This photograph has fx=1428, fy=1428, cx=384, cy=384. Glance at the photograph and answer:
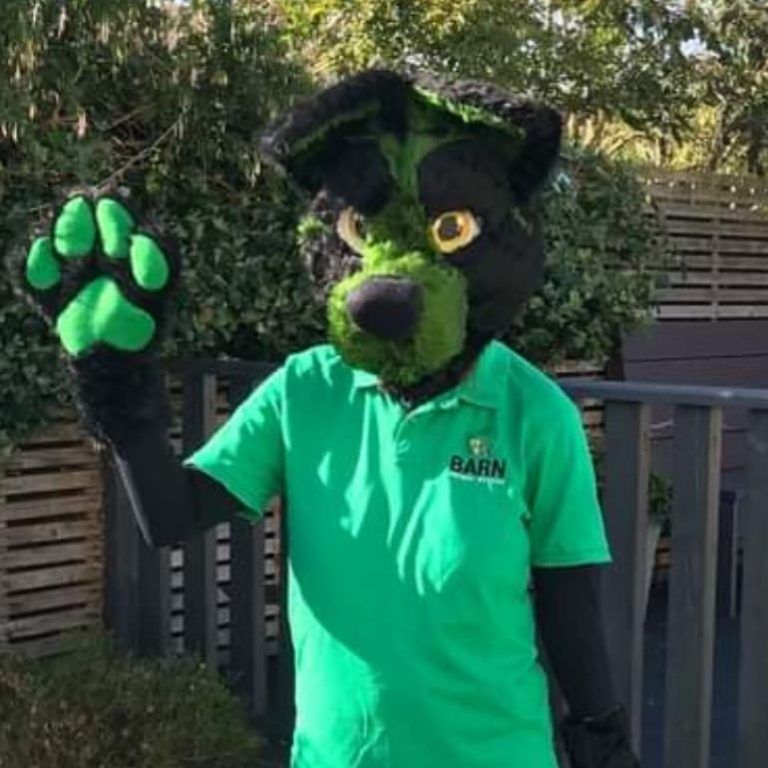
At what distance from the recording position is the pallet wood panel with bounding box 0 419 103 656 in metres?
4.12

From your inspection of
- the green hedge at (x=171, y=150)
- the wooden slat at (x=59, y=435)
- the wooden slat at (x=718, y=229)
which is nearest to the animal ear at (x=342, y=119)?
the green hedge at (x=171, y=150)

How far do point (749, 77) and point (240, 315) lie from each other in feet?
17.6

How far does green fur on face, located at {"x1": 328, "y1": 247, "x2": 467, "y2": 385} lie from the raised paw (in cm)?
25

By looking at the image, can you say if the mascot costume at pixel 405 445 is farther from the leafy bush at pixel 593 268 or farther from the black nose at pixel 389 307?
the leafy bush at pixel 593 268

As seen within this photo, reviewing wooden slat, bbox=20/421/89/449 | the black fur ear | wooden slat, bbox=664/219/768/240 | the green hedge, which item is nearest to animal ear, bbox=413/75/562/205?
the black fur ear

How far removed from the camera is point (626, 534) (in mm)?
2922

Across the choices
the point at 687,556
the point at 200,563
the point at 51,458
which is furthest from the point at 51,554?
the point at 687,556

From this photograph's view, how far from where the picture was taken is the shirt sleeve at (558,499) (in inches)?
77.0

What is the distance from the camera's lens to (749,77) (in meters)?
8.55

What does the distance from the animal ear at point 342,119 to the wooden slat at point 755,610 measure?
1.02m

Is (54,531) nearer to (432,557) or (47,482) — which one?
(47,482)

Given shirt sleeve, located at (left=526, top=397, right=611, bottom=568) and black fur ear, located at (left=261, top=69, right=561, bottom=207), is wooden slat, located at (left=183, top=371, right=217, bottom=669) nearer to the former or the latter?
black fur ear, located at (left=261, top=69, right=561, bottom=207)

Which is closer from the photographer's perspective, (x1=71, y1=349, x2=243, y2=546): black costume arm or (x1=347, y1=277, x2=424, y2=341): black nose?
(x1=347, y1=277, x2=424, y2=341): black nose

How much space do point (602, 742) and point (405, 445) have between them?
521 millimetres
